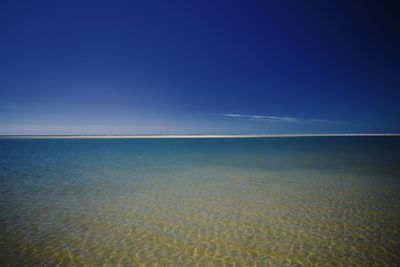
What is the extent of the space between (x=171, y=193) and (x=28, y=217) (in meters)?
6.11

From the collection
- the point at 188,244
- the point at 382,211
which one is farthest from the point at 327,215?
the point at 188,244

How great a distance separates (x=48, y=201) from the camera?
9.52 m

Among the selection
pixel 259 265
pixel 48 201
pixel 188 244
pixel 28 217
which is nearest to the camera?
pixel 259 265

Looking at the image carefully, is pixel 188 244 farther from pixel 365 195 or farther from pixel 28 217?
pixel 365 195

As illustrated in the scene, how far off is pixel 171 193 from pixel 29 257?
6589mm

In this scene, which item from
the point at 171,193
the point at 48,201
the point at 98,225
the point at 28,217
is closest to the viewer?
the point at 98,225

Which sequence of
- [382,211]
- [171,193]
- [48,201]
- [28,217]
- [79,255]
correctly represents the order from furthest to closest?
[171,193], [48,201], [382,211], [28,217], [79,255]

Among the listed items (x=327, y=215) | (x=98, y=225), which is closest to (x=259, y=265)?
(x=327, y=215)

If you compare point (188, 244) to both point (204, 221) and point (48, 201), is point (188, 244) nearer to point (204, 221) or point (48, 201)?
point (204, 221)

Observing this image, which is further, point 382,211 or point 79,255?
point 382,211

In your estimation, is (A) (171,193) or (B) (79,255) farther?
(A) (171,193)

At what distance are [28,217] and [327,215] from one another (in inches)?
463

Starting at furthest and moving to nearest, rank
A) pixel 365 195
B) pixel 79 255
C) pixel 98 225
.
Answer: pixel 365 195, pixel 98 225, pixel 79 255

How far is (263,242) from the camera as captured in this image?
19.7 feet
